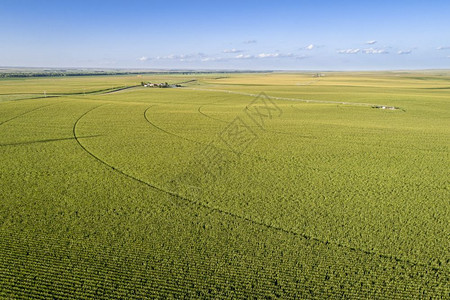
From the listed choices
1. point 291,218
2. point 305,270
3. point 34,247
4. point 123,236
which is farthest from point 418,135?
point 34,247

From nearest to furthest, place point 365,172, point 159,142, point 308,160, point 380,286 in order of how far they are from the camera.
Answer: point 380,286
point 365,172
point 308,160
point 159,142

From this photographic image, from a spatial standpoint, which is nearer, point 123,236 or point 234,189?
point 123,236

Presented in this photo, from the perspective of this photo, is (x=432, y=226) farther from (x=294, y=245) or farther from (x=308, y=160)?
(x=308, y=160)

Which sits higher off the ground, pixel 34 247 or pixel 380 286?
pixel 34 247

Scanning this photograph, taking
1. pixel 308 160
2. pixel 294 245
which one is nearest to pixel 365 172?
pixel 308 160

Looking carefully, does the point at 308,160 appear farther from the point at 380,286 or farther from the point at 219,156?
the point at 380,286

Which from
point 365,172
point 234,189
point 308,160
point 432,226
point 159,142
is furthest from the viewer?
point 159,142
